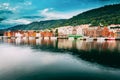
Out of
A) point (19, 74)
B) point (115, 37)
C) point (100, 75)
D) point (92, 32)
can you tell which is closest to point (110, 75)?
point (100, 75)

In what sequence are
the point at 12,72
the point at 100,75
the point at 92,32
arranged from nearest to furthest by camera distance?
the point at 100,75 < the point at 12,72 < the point at 92,32

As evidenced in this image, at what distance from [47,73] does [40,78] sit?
378 cm

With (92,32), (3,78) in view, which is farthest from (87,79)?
(92,32)

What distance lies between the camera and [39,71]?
39.3m

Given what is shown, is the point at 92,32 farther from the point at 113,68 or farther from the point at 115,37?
the point at 113,68

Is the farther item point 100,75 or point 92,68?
point 92,68

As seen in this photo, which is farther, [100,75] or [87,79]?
[100,75]

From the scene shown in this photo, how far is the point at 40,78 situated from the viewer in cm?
3406

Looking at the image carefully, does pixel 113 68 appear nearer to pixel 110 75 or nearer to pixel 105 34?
pixel 110 75

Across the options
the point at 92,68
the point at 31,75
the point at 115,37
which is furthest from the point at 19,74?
the point at 115,37

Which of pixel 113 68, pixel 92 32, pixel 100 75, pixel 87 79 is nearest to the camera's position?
pixel 87 79

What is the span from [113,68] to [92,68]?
3677 millimetres

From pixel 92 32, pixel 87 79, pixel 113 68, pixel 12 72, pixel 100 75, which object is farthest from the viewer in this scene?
pixel 92 32

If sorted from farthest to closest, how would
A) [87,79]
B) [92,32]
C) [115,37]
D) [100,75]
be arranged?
[92,32]
[115,37]
[100,75]
[87,79]
